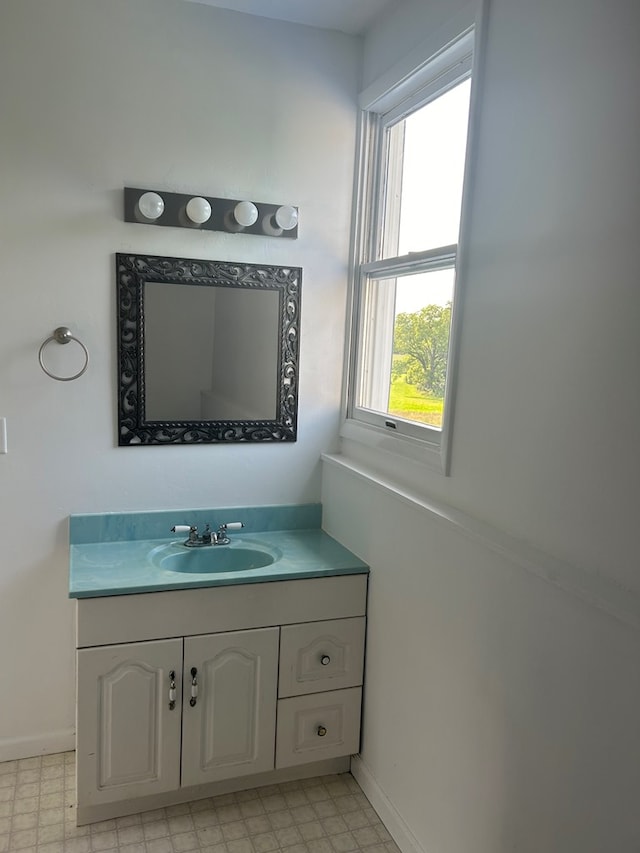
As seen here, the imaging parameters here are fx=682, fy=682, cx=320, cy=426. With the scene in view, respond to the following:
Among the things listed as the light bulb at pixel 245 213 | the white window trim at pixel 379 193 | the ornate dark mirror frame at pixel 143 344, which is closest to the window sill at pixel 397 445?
the white window trim at pixel 379 193

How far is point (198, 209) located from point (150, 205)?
154 mm

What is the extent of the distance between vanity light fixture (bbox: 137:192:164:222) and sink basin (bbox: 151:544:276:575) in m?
1.11

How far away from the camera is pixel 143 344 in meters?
2.30

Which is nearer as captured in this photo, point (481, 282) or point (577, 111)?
point (577, 111)

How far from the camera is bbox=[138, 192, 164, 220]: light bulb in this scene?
7.18 ft

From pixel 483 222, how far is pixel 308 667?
4.78 ft

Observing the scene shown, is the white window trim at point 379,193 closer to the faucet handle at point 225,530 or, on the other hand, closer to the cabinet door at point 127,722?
the faucet handle at point 225,530

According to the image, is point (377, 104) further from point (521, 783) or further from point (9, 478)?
point (521, 783)

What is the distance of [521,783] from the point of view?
1.48 meters

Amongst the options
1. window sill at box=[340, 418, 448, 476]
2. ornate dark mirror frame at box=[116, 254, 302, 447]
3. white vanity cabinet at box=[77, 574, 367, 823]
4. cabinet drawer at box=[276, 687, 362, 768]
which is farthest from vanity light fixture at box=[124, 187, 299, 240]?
cabinet drawer at box=[276, 687, 362, 768]

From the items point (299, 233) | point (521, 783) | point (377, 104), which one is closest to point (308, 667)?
point (521, 783)

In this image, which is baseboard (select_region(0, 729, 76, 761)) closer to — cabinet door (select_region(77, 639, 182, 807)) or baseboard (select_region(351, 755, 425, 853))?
cabinet door (select_region(77, 639, 182, 807))

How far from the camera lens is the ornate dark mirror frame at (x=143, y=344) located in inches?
89.4

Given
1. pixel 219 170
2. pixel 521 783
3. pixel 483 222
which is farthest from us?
pixel 219 170
